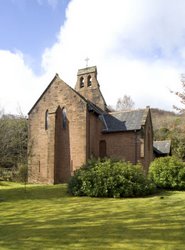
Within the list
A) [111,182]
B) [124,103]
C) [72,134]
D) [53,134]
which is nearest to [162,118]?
[124,103]

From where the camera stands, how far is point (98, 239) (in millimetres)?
8555

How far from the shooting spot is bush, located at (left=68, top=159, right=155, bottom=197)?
19.1 m

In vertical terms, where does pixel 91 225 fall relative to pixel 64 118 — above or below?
below

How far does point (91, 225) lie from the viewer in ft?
34.3

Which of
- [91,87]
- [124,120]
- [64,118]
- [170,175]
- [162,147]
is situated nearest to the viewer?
[170,175]

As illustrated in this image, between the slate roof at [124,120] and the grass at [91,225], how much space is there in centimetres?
1731

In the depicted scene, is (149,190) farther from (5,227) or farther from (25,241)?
(25,241)

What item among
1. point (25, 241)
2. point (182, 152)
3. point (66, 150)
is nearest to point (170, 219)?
point (25, 241)

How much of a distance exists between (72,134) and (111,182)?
1304 cm

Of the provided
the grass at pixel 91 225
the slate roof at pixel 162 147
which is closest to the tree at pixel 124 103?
the slate roof at pixel 162 147

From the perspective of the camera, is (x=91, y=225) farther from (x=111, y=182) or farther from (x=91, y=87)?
(x=91, y=87)

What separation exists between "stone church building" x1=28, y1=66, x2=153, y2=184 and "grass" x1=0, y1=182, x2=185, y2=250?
588 inches

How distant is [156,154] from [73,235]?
38487 mm

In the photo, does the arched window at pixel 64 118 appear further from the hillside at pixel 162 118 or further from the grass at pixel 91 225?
the hillside at pixel 162 118
